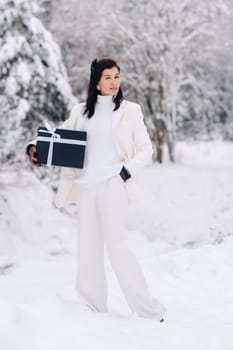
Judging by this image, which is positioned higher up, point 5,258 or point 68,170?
point 68,170

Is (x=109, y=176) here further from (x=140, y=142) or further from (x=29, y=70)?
(x=29, y=70)

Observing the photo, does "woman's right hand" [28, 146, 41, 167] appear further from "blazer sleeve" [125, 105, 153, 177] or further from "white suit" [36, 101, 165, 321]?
"blazer sleeve" [125, 105, 153, 177]

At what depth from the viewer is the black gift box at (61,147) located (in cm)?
436

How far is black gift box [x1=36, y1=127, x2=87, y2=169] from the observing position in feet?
14.3

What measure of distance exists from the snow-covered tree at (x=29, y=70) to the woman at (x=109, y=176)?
6.47 meters

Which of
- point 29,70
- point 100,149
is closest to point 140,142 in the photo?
point 100,149

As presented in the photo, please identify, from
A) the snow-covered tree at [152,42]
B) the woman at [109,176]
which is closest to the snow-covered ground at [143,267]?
the woman at [109,176]

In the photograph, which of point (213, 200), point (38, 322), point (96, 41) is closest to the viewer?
point (38, 322)

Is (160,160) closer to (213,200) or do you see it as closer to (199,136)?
(199,136)

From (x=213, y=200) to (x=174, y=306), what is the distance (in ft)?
33.9

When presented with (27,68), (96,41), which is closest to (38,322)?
(27,68)

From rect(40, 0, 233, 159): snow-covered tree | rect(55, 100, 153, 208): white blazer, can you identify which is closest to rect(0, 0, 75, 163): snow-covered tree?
rect(55, 100, 153, 208): white blazer

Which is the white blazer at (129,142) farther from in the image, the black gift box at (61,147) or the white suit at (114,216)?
the black gift box at (61,147)

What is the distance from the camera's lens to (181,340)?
405cm
